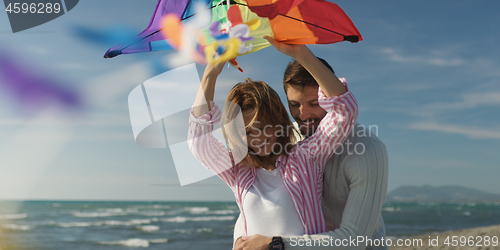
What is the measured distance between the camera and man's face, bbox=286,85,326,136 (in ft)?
7.35

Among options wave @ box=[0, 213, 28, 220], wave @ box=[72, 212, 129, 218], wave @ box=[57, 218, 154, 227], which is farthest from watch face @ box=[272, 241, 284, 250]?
wave @ box=[0, 213, 28, 220]

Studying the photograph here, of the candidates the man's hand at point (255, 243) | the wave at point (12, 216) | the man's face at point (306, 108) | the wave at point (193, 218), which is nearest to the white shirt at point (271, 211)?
the man's hand at point (255, 243)

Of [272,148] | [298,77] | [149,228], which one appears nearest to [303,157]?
[272,148]

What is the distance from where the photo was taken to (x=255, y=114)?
192 centimetres

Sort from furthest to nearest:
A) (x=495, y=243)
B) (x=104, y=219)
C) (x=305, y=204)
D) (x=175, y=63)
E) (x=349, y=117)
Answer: (x=104, y=219) < (x=495, y=243) < (x=175, y=63) < (x=305, y=204) < (x=349, y=117)

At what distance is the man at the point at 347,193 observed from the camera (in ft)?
5.79

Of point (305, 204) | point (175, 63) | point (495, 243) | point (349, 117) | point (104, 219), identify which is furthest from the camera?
point (104, 219)

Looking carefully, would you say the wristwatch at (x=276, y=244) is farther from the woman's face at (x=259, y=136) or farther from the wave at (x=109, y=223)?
the wave at (x=109, y=223)

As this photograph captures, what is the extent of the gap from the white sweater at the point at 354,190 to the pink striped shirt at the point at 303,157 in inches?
3.5

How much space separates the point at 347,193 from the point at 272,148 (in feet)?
1.56

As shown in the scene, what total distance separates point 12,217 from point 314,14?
28123mm

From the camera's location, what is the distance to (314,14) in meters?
1.80

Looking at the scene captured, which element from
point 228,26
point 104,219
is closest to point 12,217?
point 104,219

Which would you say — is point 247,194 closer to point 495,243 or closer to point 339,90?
point 339,90
